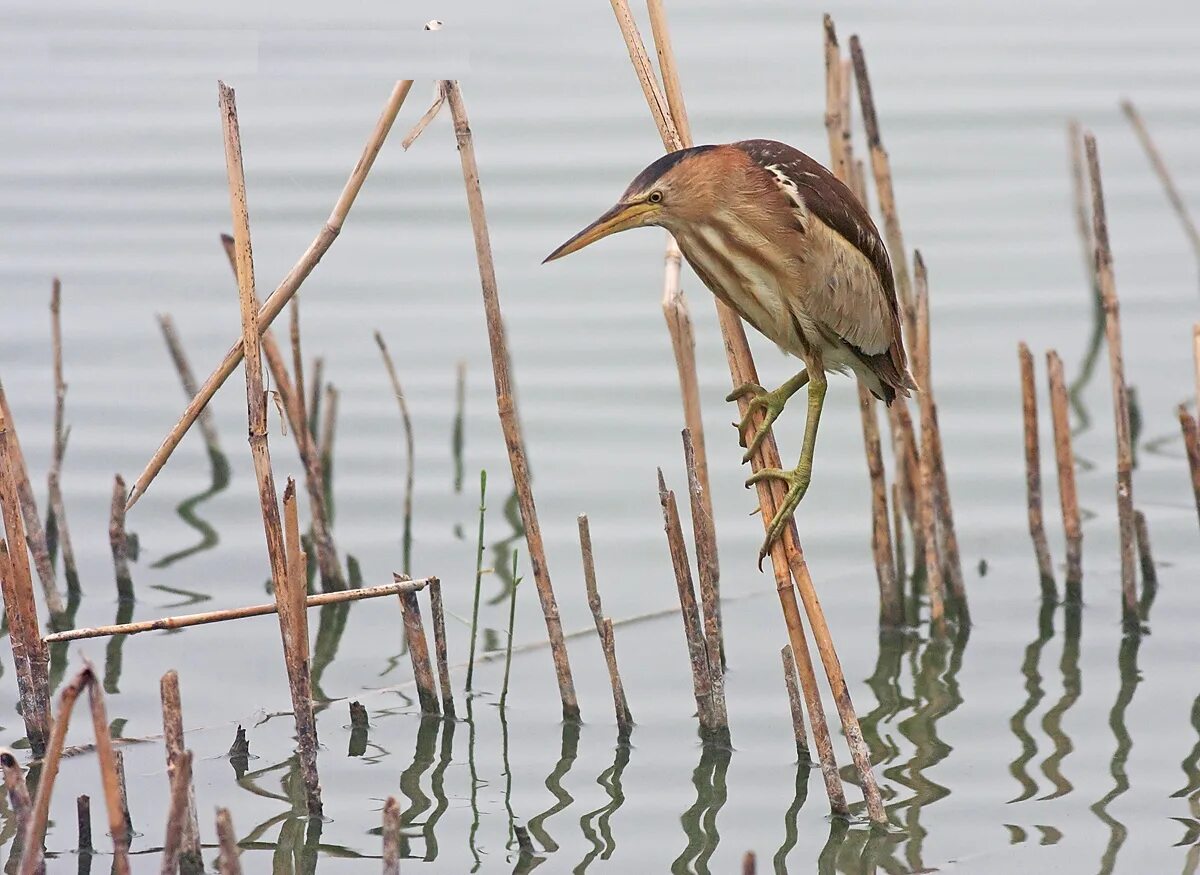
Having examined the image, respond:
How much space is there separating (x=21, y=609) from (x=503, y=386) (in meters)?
0.97

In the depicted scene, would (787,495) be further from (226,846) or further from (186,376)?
(186,376)

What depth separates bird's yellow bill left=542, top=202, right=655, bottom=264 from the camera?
2.90 m

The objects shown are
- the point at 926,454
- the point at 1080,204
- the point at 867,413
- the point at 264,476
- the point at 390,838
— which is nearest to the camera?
the point at 390,838

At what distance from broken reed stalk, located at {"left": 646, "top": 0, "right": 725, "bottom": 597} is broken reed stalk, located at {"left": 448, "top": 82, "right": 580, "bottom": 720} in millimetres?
335

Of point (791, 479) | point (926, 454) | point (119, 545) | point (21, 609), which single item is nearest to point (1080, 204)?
Result: point (926, 454)

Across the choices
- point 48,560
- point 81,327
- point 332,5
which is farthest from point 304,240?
point 48,560

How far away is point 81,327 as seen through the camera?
5902 mm

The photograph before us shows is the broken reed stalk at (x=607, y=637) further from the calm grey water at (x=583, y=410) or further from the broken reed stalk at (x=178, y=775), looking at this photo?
the broken reed stalk at (x=178, y=775)

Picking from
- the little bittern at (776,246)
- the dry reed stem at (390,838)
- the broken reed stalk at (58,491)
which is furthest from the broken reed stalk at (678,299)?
the broken reed stalk at (58,491)

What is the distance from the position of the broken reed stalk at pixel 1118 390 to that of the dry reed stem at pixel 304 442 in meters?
Result: 1.87

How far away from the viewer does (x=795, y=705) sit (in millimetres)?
3420

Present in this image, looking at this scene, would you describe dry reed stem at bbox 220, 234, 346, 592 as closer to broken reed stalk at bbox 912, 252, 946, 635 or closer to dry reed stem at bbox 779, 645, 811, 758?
dry reed stem at bbox 779, 645, 811, 758

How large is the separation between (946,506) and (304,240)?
3097 millimetres

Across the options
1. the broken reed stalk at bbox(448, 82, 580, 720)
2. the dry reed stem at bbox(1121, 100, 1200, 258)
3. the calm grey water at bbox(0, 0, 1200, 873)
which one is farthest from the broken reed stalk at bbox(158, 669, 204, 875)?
the dry reed stem at bbox(1121, 100, 1200, 258)
